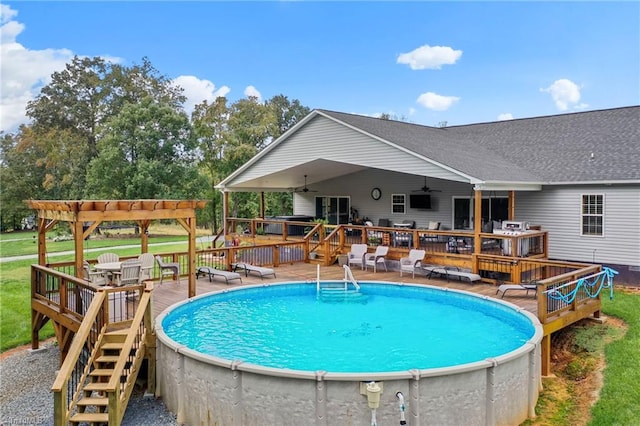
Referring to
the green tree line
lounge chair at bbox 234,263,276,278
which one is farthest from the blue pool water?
the green tree line

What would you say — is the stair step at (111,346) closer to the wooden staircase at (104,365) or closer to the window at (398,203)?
the wooden staircase at (104,365)

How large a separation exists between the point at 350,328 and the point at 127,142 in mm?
25910

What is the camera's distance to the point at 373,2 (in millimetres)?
28438

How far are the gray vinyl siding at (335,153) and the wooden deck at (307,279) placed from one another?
2.97 metres

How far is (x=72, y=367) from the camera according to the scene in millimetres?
6582

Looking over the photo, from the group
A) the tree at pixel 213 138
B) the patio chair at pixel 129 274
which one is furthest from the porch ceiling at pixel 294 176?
the tree at pixel 213 138

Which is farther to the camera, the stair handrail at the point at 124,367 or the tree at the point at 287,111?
the tree at the point at 287,111

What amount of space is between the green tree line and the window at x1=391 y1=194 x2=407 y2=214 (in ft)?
52.9

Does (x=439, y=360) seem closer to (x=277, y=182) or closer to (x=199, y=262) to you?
(x=199, y=262)

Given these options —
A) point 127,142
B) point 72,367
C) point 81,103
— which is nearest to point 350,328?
point 72,367

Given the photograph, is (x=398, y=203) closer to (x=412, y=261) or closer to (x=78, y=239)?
(x=412, y=261)

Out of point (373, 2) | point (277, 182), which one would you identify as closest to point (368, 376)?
point (277, 182)

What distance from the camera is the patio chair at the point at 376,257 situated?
48.1 feet

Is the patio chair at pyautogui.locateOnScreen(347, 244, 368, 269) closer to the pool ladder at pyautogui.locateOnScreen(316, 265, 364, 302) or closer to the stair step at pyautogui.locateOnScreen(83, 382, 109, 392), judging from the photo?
the pool ladder at pyautogui.locateOnScreen(316, 265, 364, 302)
